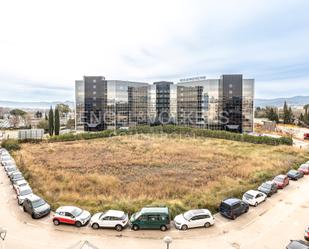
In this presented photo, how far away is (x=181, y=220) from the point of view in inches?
522

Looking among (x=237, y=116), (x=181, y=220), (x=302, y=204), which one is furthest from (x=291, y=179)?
(x=237, y=116)

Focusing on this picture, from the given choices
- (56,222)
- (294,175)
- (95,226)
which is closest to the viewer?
(95,226)

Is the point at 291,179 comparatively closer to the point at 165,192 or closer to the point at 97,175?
the point at 165,192

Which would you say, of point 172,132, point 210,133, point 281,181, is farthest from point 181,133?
point 281,181

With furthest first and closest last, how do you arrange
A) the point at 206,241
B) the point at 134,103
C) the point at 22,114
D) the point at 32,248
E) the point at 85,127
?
the point at 22,114 → the point at 134,103 → the point at 85,127 → the point at 206,241 → the point at 32,248

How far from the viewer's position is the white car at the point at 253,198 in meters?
16.3

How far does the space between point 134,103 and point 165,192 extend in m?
44.0

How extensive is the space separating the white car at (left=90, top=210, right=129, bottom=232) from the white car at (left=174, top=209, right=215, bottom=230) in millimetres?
3064

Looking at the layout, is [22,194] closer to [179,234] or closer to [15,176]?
[15,176]

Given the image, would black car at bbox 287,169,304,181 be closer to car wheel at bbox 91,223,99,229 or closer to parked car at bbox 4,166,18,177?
car wheel at bbox 91,223,99,229

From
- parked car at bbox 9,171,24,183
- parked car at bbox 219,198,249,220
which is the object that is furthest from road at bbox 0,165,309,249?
parked car at bbox 9,171,24,183

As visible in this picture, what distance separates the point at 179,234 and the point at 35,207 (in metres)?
9.01

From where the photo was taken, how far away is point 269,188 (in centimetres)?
1825

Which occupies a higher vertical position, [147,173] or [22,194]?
[22,194]
